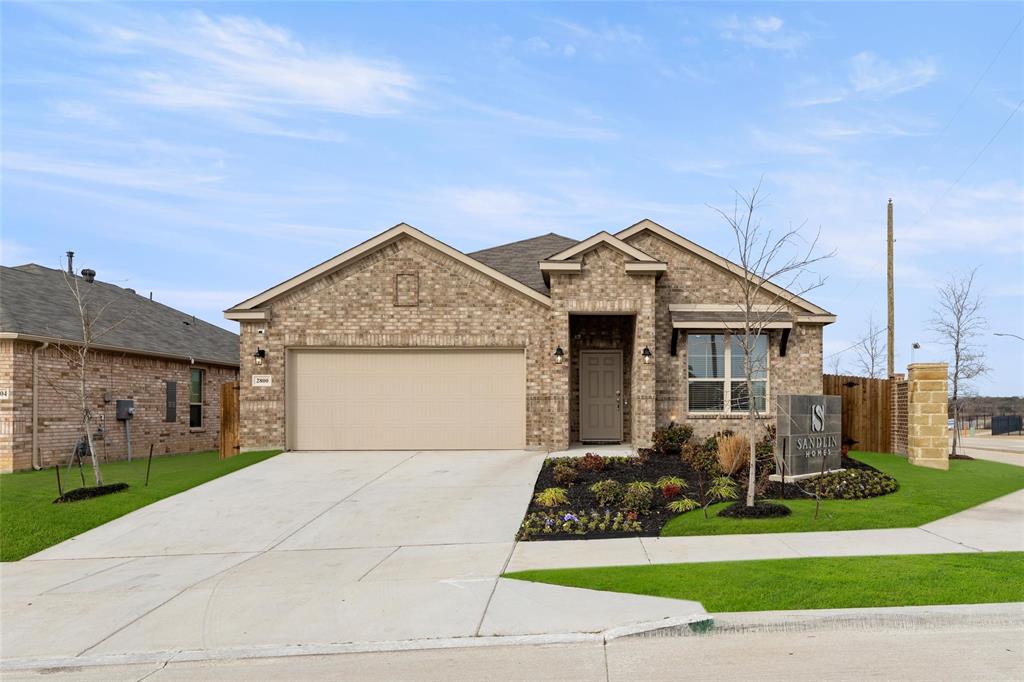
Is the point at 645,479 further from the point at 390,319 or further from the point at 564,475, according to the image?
the point at 390,319

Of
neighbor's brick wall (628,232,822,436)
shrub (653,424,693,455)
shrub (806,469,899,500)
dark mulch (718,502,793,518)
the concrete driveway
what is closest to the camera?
the concrete driveway

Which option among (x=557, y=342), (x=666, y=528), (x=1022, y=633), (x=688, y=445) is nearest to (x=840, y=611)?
(x=1022, y=633)

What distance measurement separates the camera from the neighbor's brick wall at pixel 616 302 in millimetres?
17384

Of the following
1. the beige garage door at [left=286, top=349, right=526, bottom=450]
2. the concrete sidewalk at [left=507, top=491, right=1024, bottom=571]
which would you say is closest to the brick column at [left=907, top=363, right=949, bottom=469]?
the concrete sidewalk at [left=507, top=491, right=1024, bottom=571]

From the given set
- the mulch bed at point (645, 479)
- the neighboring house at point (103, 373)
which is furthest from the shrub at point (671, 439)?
the neighboring house at point (103, 373)

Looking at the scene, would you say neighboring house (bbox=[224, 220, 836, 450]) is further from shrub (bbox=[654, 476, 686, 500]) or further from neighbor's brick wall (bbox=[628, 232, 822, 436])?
shrub (bbox=[654, 476, 686, 500])

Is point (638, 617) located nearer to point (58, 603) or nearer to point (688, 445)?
point (58, 603)

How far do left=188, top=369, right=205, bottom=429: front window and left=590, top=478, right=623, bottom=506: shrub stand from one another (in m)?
17.0

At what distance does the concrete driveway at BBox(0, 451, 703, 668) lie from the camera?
6.73m

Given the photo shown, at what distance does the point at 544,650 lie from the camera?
20.1 feet

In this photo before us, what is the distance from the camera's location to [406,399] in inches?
709

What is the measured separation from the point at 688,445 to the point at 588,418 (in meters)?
3.42

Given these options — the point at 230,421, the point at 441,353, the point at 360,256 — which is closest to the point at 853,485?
the point at 441,353

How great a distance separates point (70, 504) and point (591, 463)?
952 cm
